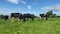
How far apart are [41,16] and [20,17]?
49.4ft

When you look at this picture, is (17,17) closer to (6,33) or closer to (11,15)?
(11,15)

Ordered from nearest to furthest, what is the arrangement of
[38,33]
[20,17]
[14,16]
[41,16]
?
[38,33] → [20,17] → [14,16] → [41,16]

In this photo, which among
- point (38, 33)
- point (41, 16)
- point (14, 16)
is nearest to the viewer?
point (38, 33)

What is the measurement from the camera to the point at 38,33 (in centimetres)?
1313

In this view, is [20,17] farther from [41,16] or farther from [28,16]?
[41,16]

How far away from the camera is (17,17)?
35.3m

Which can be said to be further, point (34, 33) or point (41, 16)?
point (41, 16)

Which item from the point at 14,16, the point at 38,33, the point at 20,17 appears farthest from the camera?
the point at 14,16

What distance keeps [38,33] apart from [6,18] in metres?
26.4

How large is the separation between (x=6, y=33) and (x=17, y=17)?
71.7 ft

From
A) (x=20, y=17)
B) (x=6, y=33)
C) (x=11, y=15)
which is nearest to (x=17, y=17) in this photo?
(x=20, y=17)

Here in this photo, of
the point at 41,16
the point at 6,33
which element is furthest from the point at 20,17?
the point at 6,33

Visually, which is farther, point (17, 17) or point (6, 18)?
point (6, 18)

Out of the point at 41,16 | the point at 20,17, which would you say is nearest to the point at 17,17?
the point at 20,17
